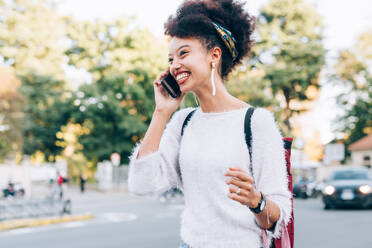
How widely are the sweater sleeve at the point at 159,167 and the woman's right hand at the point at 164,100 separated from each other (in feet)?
0.41

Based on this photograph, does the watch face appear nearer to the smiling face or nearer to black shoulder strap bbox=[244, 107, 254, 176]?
black shoulder strap bbox=[244, 107, 254, 176]

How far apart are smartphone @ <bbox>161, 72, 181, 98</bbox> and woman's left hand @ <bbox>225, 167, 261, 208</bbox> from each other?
0.61m

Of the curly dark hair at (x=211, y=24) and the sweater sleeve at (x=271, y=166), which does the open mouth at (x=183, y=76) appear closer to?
the curly dark hair at (x=211, y=24)

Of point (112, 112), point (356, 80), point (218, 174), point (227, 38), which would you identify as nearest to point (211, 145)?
point (218, 174)

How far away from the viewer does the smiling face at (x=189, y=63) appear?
79.4 inches

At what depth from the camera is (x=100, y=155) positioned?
120ft

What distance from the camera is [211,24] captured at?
2012 millimetres

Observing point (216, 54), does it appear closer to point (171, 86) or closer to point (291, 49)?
point (171, 86)

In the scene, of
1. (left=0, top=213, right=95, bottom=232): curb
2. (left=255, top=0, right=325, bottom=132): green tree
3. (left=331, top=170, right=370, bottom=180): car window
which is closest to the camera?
(left=0, top=213, right=95, bottom=232): curb

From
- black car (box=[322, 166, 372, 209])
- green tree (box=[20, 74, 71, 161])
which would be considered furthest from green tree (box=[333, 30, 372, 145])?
black car (box=[322, 166, 372, 209])

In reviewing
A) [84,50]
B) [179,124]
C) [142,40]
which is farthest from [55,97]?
[179,124]

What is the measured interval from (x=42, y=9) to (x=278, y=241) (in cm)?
4482

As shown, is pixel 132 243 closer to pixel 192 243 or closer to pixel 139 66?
pixel 192 243

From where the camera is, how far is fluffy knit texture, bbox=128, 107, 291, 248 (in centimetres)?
187
